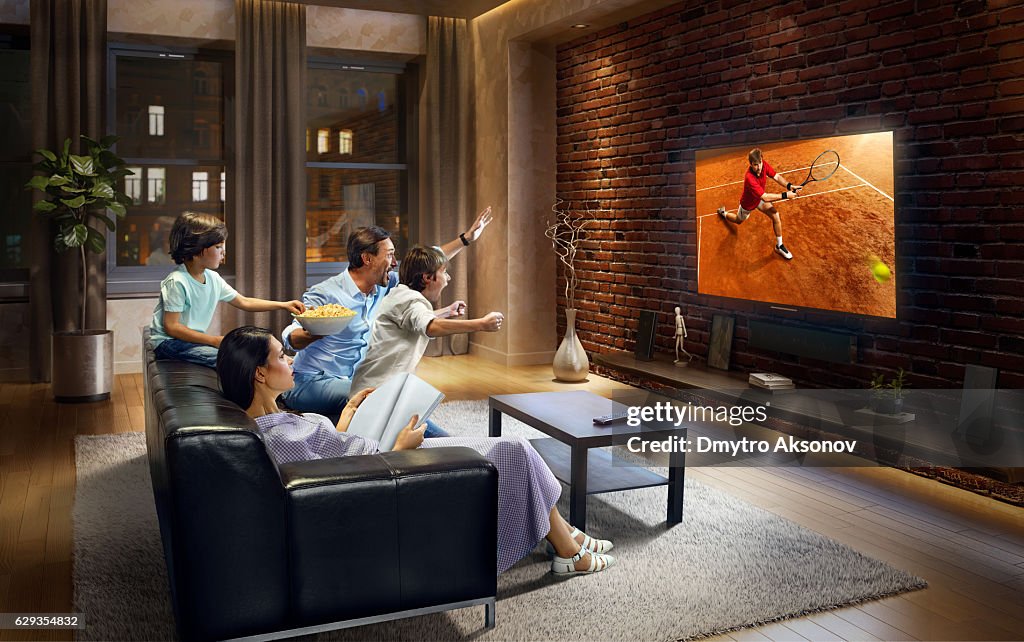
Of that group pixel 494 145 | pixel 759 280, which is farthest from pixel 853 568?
pixel 494 145

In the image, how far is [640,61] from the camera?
6137mm

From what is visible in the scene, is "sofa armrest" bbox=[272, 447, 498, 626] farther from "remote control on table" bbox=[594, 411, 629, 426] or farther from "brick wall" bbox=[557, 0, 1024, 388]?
"brick wall" bbox=[557, 0, 1024, 388]

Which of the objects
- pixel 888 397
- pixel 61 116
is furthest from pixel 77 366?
pixel 888 397

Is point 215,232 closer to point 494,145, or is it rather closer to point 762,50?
point 762,50

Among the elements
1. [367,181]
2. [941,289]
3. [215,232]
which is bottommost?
[941,289]

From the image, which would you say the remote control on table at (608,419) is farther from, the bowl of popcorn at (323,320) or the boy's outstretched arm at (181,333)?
the boy's outstretched arm at (181,333)

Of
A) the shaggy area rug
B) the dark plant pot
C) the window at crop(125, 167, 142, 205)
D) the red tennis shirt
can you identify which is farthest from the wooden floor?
the window at crop(125, 167, 142, 205)

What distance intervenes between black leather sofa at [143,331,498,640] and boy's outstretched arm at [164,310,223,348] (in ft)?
4.89

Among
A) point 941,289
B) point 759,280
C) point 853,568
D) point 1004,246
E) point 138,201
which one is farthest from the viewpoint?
point 138,201

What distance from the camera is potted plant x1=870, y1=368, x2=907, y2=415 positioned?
4.05m

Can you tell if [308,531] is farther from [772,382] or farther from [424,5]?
[424,5]

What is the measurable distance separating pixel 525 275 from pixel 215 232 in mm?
3447

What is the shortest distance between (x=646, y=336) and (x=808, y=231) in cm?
148

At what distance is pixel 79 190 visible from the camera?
5.81 metres
